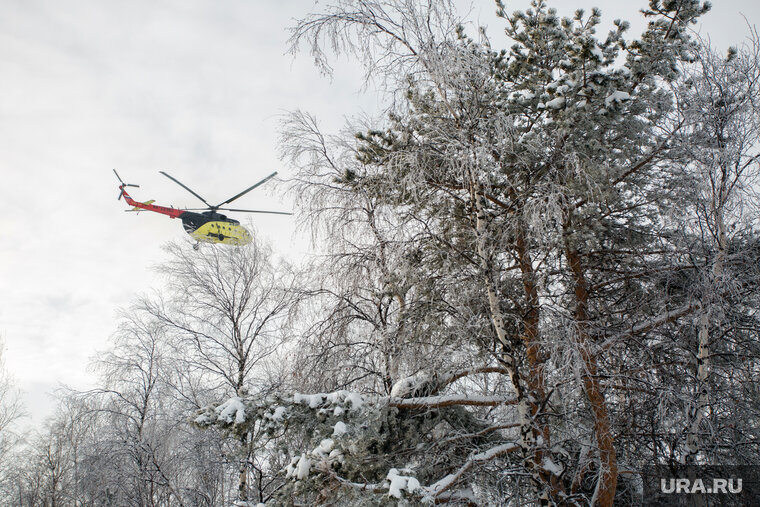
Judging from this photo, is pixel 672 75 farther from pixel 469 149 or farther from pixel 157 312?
pixel 157 312

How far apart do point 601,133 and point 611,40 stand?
4.75 ft

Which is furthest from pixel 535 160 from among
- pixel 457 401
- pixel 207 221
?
pixel 207 221

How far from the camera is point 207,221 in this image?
617 inches

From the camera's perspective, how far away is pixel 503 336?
4676 millimetres

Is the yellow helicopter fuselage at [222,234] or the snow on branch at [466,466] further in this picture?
the yellow helicopter fuselage at [222,234]

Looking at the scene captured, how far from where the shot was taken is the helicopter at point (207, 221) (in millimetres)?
13805

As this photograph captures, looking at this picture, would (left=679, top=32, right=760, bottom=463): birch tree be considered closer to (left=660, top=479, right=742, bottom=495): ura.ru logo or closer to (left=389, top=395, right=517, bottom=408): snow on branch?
(left=660, top=479, right=742, bottom=495): ura.ru logo

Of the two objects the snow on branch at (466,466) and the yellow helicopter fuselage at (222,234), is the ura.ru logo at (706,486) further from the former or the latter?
the yellow helicopter fuselage at (222,234)

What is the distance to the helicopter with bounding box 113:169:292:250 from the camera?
1380 centimetres

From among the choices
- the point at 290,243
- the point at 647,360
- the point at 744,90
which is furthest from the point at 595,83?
the point at 290,243

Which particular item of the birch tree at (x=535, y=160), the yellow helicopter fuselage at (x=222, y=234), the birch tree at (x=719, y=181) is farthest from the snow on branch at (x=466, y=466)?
the yellow helicopter fuselage at (x=222, y=234)

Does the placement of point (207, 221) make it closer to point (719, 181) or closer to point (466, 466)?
point (466, 466)

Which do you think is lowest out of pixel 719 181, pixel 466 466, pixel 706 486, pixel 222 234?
pixel 706 486

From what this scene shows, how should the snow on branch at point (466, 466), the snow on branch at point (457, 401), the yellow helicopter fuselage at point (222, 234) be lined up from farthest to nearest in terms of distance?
1. the yellow helicopter fuselage at point (222, 234)
2. the snow on branch at point (457, 401)
3. the snow on branch at point (466, 466)
